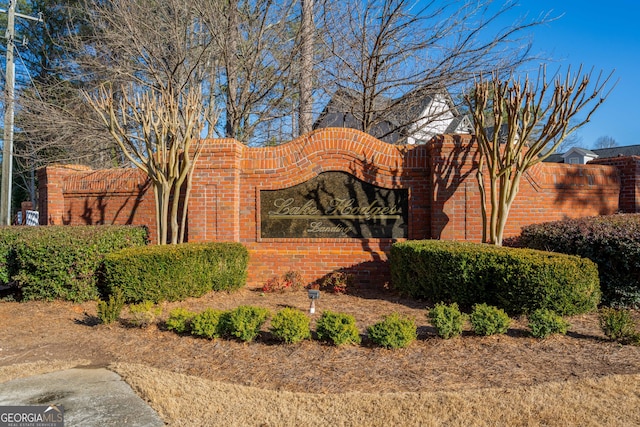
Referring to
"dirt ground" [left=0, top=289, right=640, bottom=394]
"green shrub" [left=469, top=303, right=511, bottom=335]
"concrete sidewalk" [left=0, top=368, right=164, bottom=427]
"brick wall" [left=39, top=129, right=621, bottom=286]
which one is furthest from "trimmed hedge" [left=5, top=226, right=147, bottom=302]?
"green shrub" [left=469, top=303, right=511, bottom=335]

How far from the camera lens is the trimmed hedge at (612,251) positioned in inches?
247

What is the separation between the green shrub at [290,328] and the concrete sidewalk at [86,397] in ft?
5.29

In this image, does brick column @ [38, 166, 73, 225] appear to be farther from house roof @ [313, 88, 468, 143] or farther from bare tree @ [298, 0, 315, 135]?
house roof @ [313, 88, 468, 143]

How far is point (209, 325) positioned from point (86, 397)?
5.28ft

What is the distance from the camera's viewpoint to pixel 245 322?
5012mm

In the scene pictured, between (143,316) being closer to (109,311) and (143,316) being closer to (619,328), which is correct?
(109,311)

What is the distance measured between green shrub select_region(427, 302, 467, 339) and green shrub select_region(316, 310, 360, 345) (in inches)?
35.6

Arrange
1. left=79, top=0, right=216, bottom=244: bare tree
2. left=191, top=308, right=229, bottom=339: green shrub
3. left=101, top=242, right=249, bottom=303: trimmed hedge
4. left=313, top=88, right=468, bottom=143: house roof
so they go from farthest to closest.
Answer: left=313, top=88, right=468, bottom=143: house roof < left=79, top=0, right=216, bottom=244: bare tree < left=101, top=242, right=249, bottom=303: trimmed hedge < left=191, top=308, right=229, bottom=339: green shrub

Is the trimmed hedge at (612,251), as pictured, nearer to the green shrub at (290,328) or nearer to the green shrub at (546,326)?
the green shrub at (546,326)

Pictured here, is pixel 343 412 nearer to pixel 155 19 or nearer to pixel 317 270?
pixel 317 270

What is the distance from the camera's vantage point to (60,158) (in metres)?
13.4

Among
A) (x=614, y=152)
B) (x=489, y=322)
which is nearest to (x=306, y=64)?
(x=489, y=322)

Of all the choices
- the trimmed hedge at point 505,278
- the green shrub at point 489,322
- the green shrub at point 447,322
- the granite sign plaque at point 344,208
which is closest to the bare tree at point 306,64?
the granite sign plaque at point 344,208

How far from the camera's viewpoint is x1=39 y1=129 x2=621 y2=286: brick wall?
8.35 metres
